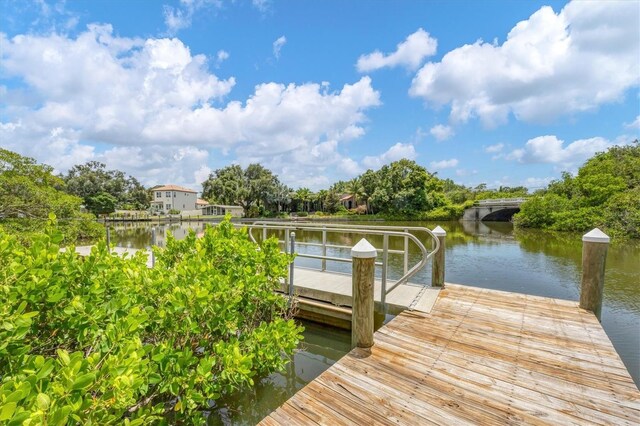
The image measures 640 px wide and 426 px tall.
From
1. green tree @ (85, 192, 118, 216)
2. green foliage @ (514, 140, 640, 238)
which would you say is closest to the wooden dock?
green foliage @ (514, 140, 640, 238)

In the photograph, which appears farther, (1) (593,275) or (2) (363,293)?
(1) (593,275)

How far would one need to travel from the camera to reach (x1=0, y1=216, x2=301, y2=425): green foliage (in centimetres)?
121

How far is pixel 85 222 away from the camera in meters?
10.6

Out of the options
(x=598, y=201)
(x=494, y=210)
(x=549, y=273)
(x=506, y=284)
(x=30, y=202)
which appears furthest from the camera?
(x=494, y=210)

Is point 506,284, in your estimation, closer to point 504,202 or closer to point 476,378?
point 476,378

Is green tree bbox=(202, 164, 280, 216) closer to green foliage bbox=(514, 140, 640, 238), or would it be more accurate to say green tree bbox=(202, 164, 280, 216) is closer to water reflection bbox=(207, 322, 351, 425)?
green foliage bbox=(514, 140, 640, 238)

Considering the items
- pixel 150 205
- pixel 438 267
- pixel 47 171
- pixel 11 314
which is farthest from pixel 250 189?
pixel 11 314

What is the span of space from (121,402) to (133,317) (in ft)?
1.47

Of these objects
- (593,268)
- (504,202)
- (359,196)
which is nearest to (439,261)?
(593,268)

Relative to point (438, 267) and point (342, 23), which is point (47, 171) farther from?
point (438, 267)

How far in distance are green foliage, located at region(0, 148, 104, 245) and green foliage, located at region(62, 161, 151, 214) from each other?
32838 mm

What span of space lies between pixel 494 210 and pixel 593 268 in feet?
107

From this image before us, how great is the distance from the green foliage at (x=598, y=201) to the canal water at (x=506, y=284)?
295 cm

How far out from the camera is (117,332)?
5.21 ft
